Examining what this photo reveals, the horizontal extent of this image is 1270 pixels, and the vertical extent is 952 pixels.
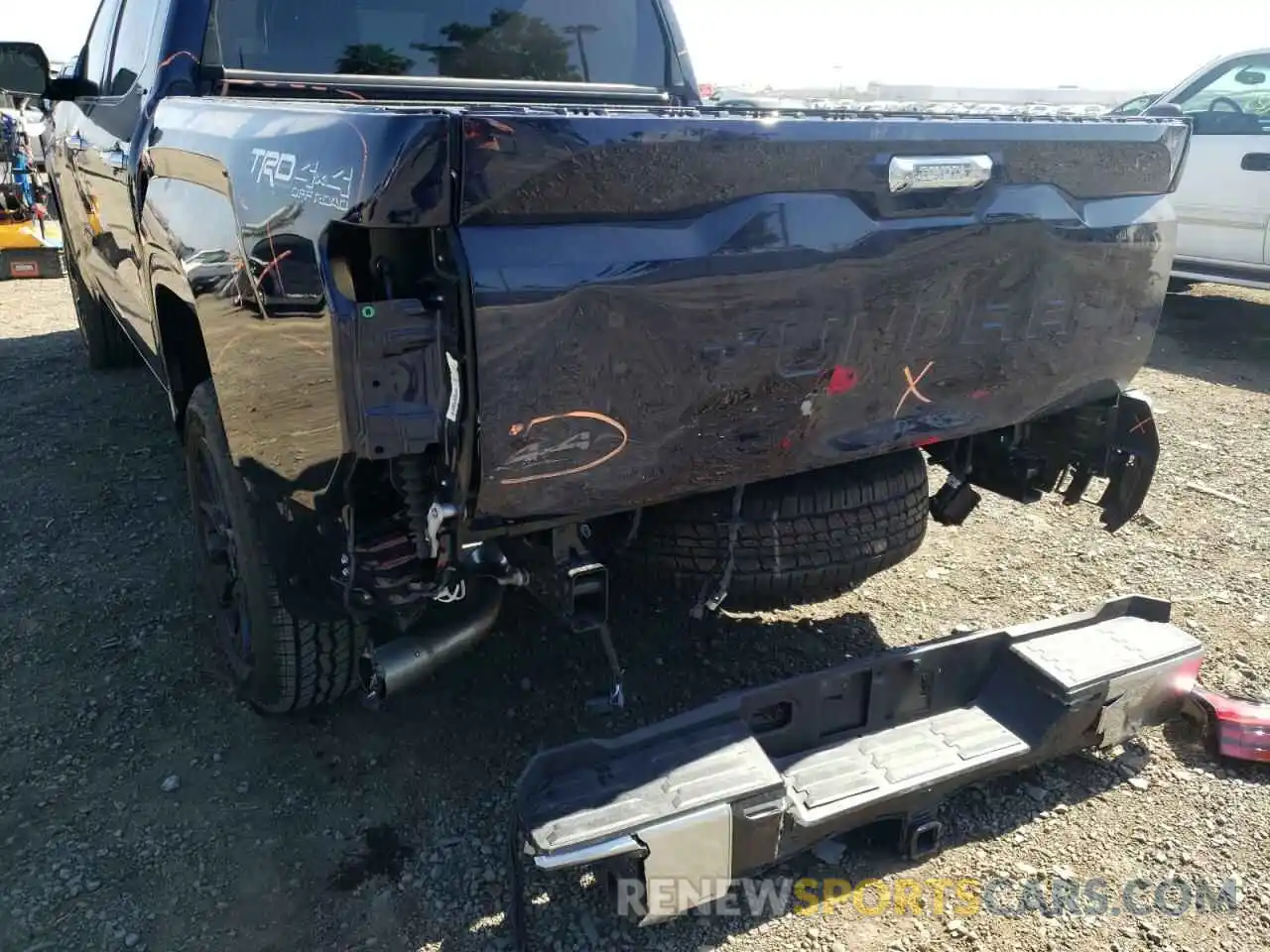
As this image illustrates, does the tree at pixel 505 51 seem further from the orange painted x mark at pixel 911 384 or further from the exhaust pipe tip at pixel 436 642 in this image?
the orange painted x mark at pixel 911 384

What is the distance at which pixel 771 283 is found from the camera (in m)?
1.97

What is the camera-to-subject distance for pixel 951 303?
2.23m

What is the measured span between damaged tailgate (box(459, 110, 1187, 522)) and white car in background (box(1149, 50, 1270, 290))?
17.8 ft

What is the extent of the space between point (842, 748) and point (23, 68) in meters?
4.00

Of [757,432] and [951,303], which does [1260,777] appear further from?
[757,432]

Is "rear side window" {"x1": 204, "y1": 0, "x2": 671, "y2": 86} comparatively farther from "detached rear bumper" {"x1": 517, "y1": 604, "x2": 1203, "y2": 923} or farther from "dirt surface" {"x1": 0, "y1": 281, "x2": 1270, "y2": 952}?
"detached rear bumper" {"x1": 517, "y1": 604, "x2": 1203, "y2": 923}

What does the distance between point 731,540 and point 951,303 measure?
0.73 meters

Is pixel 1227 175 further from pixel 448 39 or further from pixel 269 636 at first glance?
pixel 269 636

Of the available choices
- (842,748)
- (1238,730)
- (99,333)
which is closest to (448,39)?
(842,748)

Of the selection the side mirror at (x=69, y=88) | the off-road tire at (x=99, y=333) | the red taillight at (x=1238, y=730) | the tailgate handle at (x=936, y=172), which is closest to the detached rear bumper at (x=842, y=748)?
the red taillight at (x=1238, y=730)

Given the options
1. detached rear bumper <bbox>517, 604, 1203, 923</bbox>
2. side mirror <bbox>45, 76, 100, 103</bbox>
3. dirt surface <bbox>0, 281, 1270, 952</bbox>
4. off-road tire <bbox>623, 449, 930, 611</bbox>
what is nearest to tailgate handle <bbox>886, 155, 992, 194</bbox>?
off-road tire <bbox>623, 449, 930, 611</bbox>

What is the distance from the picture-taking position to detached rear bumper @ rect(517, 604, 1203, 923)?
1.99 meters

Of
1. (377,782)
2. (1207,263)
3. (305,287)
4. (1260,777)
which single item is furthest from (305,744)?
(1207,263)

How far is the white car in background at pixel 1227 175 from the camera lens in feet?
23.0
